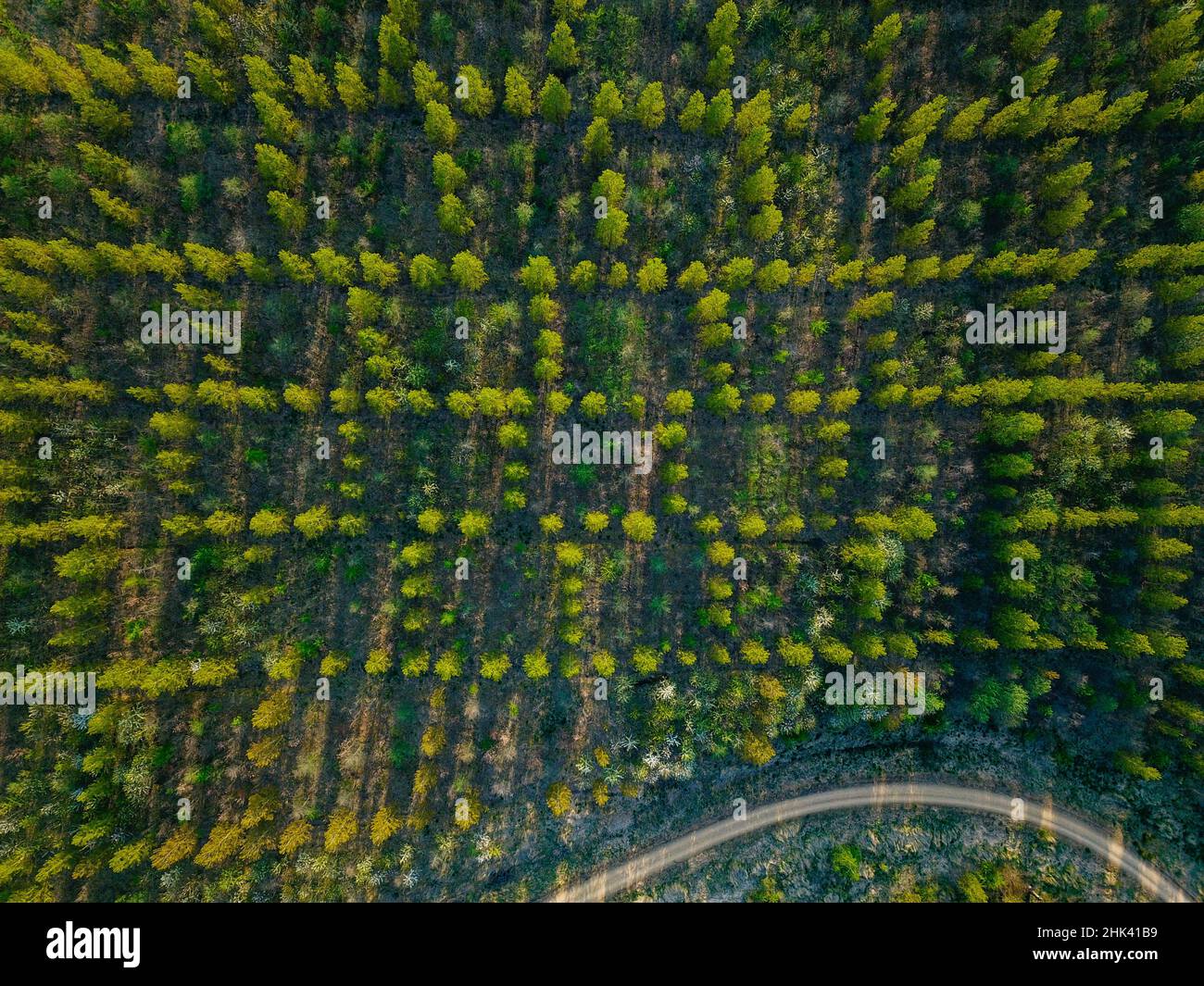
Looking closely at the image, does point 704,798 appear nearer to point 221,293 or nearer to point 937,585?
point 937,585

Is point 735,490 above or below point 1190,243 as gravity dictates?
below

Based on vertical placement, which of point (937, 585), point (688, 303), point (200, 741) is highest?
point (688, 303)

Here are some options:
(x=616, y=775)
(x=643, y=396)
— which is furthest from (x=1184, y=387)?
(x=616, y=775)

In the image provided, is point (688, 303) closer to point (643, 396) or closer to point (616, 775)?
point (643, 396)
